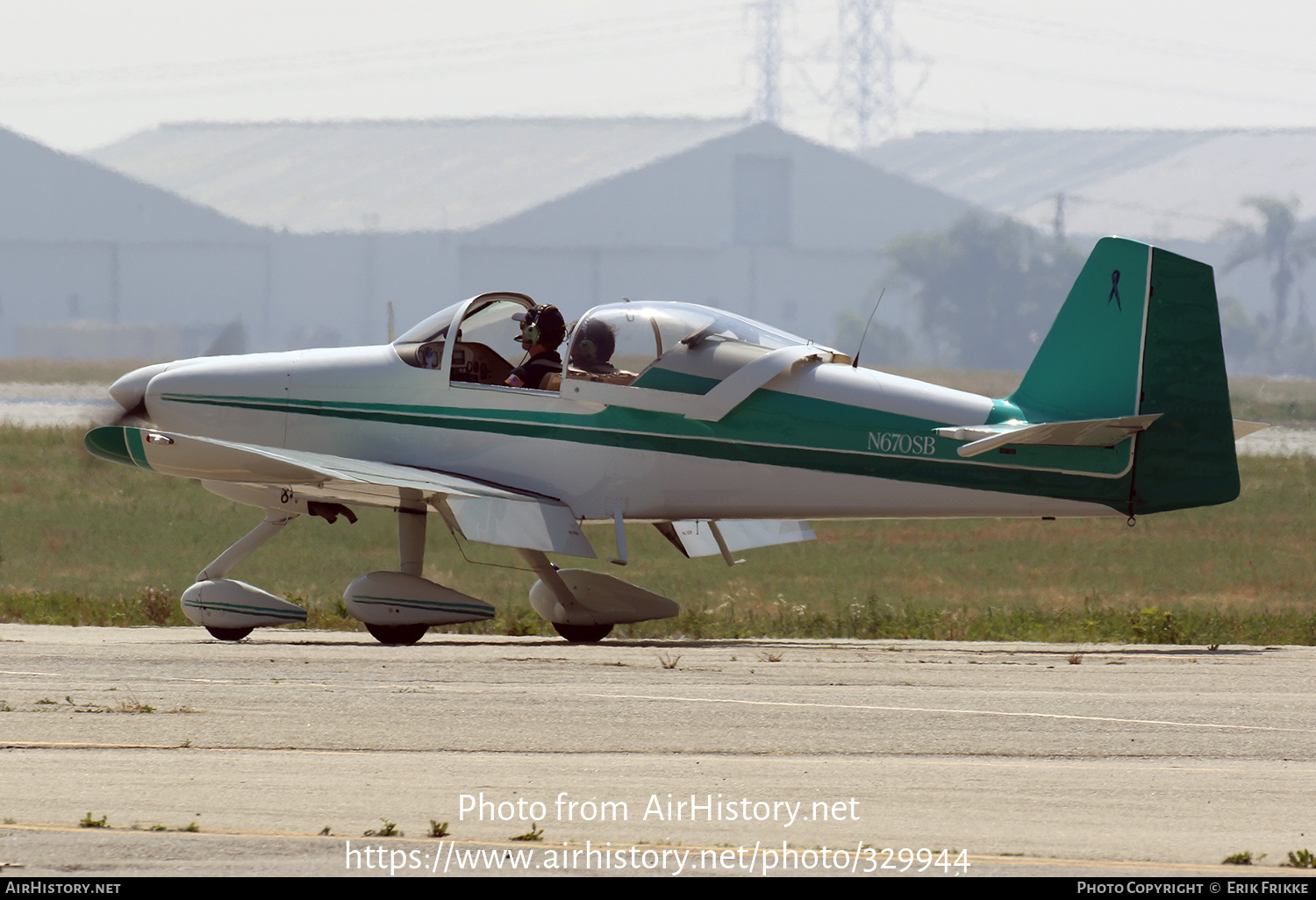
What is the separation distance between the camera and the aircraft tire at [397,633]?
525 inches

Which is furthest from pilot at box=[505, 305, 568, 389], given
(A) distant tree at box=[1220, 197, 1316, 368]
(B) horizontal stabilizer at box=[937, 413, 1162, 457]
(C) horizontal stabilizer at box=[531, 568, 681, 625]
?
(A) distant tree at box=[1220, 197, 1316, 368]

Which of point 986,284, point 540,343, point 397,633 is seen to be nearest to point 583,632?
point 397,633

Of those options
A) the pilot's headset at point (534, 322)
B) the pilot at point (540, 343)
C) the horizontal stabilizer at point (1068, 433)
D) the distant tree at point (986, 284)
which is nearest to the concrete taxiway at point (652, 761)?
the horizontal stabilizer at point (1068, 433)

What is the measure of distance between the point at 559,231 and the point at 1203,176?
162 ft

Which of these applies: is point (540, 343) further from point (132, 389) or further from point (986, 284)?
point (986, 284)

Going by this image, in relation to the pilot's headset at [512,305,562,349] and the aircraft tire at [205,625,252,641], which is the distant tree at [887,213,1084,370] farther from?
the aircraft tire at [205,625,252,641]

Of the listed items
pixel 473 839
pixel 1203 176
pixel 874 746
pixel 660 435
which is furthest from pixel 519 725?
pixel 1203 176

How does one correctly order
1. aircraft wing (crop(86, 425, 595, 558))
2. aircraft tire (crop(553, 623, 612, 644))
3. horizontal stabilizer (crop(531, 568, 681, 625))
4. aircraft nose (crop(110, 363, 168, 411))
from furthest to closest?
aircraft nose (crop(110, 363, 168, 411)) < aircraft tire (crop(553, 623, 612, 644)) < horizontal stabilizer (crop(531, 568, 681, 625)) < aircraft wing (crop(86, 425, 595, 558))

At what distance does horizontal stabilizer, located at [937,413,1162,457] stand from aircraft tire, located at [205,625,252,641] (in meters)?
6.18

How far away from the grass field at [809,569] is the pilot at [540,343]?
6.67 feet

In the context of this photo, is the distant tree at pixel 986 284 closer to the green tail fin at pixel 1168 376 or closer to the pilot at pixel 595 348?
the pilot at pixel 595 348

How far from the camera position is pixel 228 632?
44.9 feet

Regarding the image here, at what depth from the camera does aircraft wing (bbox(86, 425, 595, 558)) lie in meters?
12.4
